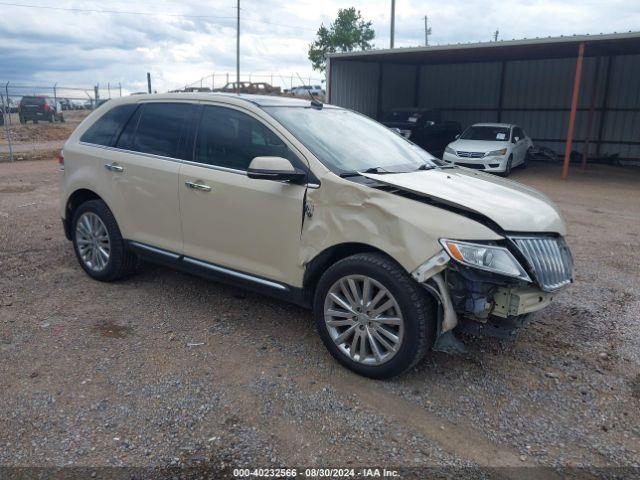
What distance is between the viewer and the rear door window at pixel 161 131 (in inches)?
179

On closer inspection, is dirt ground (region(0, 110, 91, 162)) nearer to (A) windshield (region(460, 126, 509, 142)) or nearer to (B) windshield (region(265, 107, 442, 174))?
(A) windshield (region(460, 126, 509, 142))

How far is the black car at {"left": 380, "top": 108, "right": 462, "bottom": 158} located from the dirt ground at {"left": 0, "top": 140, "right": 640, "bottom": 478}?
41.7ft

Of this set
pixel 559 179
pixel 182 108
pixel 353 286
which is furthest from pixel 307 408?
pixel 559 179

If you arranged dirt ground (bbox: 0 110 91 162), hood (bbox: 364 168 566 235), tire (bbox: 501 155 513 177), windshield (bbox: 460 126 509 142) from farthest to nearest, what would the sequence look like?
1. dirt ground (bbox: 0 110 91 162)
2. windshield (bbox: 460 126 509 142)
3. tire (bbox: 501 155 513 177)
4. hood (bbox: 364 168 566 235)

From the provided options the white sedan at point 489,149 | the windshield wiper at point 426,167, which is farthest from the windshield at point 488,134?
the windshield wiper at point 426,167

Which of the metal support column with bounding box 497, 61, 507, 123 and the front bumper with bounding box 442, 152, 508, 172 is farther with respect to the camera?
the metal support column with bounding box 497, 61, 507, 123

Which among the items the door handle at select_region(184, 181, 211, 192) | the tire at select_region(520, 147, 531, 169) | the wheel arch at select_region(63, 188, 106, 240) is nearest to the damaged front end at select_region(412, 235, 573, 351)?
the door handle at select_region(184, 181, 211, 192)

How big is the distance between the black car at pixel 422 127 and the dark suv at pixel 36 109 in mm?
19393

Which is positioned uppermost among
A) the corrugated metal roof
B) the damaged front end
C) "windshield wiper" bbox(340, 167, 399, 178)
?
the corrugated metal roof

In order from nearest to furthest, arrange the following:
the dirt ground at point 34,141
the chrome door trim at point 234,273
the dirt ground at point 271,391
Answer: the dirt ground at point 271,391 → the chrome door trim at point 234,273 → the dirt ground at point 34,141

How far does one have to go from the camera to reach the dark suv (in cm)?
2761

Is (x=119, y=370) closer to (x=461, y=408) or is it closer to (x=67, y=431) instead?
(x=67, y=431)

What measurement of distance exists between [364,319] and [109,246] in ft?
9.47

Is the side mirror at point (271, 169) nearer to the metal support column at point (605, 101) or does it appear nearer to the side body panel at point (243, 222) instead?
the side body panel at point (243, 222)
